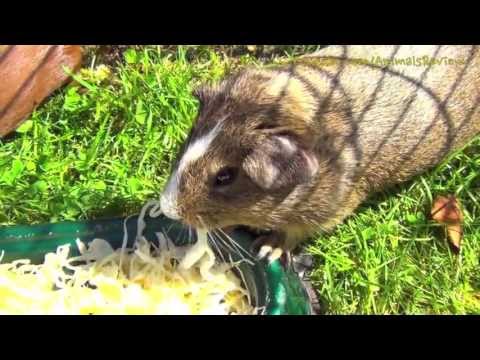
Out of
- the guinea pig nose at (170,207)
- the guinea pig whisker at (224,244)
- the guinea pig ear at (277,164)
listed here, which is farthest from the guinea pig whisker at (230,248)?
the guinea pig ear at (277,164)

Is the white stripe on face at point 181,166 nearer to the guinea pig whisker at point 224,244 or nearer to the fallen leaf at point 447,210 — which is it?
the guinea pig whisker at point 224,244

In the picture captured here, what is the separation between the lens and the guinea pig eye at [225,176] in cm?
274

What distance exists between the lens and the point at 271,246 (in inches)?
130

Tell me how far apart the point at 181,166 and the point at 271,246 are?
781mm

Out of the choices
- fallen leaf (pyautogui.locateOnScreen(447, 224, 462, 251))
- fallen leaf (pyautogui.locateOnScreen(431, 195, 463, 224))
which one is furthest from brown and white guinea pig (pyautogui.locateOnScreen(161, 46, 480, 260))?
fallen leaf (pyautogui.locateOnScreen(447, 224, 462, 251))

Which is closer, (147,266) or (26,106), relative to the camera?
(147,266)

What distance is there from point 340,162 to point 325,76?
0.47m

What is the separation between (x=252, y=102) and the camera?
2.88 meters

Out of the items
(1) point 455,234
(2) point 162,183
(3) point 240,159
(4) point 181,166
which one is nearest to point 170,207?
A: (4) point 181,166

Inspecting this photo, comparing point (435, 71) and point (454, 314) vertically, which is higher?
point (435, 71)

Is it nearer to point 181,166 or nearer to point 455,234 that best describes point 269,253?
point 181,166

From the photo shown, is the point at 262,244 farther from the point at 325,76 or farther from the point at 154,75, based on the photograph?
Result: the point at 154,75

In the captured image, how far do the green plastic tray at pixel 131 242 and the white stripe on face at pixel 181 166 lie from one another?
430 mm

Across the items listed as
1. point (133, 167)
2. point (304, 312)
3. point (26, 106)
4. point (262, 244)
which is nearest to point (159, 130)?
point (133, 167)
